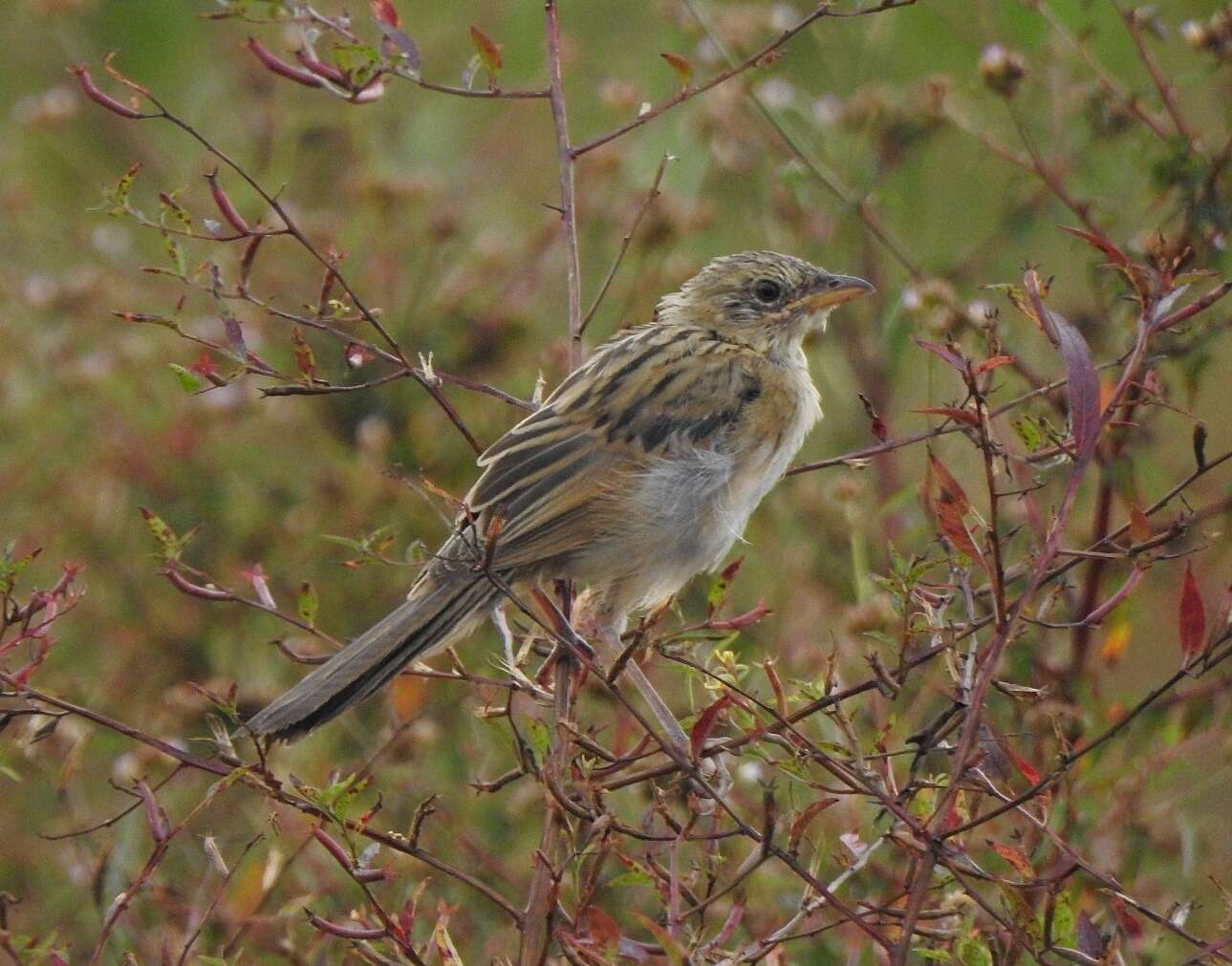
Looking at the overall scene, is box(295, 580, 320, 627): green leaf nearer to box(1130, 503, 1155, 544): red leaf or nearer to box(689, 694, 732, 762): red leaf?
box(689, 694, 732, 762): red leaf

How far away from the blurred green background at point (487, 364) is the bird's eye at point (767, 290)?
0.31m

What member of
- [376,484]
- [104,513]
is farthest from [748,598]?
[104,513]

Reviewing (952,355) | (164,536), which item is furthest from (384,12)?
(952,355)

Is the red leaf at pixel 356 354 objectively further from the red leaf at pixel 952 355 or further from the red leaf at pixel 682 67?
the red leaf at pixel 952 355

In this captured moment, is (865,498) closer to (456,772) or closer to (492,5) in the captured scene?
(456,772)

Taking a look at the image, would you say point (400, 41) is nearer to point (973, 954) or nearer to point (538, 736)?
point (538, 736)

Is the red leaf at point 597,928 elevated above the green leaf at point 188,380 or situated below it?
below

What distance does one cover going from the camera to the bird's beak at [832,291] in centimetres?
477

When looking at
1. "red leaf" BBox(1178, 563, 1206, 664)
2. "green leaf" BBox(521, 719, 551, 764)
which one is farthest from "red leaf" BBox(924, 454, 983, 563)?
"green leaf" BBox(521, 719, 551, 764)

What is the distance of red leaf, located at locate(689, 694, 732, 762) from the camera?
257 centimetres

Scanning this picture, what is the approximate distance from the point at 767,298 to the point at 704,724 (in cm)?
253

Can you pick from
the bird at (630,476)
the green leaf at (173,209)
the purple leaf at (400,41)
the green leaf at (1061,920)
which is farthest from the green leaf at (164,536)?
the green leaf at (1061,920)

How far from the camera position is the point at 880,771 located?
2.79m

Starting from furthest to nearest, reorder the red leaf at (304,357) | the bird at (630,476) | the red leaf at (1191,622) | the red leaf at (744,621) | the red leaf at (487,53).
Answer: the bird at (630,476)
the red leaf at (744,621)
the red leaf at (487,53)
the red leaf at (304,357)
the red leaf at (1191,622)
